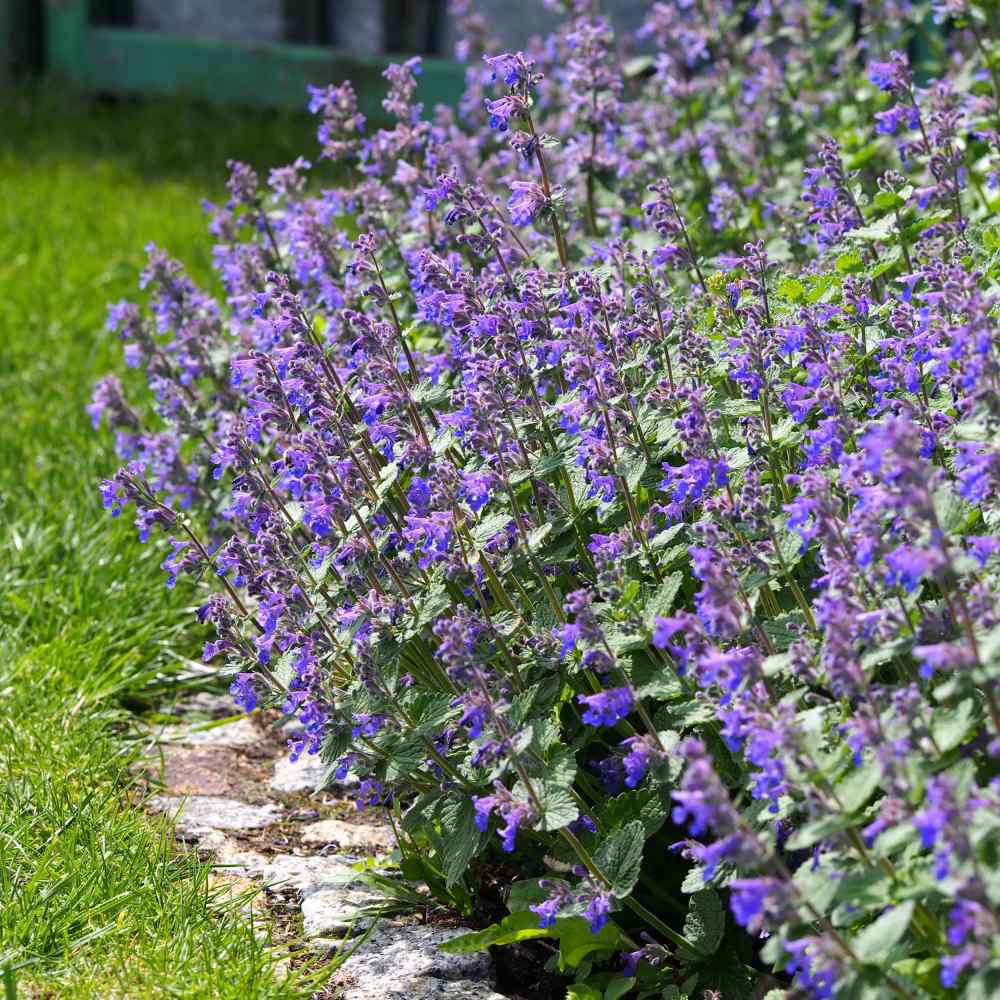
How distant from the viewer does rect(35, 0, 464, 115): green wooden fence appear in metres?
12.4

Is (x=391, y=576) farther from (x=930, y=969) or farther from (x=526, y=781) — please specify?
(x=930, y=969)

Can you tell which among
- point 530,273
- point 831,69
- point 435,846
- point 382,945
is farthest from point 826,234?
point 831,69

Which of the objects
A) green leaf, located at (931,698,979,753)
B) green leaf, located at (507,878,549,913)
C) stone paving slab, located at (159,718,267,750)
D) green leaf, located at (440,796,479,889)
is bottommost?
stone paving slab, located at (159,718,267,750)

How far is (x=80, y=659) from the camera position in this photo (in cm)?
376

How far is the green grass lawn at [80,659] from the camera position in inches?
99.3

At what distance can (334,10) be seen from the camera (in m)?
12.6

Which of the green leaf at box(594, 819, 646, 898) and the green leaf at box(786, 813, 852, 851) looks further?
the green leaf at box(594, 819, 646, 898)

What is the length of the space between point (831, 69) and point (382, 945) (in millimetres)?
4027

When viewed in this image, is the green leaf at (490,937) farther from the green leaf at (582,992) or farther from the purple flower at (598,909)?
the purple flower at (598,909)

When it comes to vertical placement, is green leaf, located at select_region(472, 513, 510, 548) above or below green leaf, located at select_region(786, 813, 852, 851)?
above

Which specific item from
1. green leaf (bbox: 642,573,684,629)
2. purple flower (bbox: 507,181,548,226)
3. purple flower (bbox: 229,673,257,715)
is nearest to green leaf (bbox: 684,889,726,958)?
green leaf (bbox: 642,573,684,629)

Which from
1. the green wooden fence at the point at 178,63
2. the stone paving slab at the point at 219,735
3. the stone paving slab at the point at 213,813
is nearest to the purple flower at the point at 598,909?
the stone paving slab at the point at 213,813

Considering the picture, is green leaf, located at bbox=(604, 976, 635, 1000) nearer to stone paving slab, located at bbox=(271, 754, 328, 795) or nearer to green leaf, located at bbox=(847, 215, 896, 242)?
stone paving slab, located at bbox=(271, 754, 328, 795)

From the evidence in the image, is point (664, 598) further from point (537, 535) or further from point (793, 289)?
point (793, 289)
